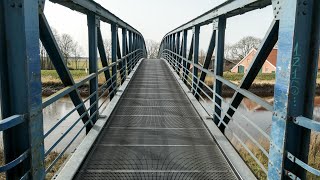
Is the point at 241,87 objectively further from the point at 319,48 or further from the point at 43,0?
the point at 43,0

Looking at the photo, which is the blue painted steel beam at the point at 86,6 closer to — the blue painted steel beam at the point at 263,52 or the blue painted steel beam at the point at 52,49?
the blue painted steel beam at the point at 52,49

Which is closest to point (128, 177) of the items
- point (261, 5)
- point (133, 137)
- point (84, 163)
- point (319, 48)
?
point (84, 163)

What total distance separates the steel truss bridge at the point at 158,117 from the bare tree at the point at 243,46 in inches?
3195

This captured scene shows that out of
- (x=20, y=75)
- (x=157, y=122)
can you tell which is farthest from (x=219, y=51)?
(x=20, y=75)

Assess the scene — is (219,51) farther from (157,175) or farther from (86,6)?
(157,175)

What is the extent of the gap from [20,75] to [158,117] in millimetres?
4233

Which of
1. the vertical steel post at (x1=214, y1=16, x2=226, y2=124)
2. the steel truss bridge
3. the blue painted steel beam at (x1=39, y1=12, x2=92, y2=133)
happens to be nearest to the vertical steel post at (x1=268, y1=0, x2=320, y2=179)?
the steel truss bridge

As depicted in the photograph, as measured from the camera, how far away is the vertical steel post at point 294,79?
8.71ft

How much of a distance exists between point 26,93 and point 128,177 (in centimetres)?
176

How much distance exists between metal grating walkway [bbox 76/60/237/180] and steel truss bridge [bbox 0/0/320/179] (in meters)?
0.01

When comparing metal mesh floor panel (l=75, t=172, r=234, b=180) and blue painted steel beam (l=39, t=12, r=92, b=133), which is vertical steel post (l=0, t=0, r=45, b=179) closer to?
blue painted steel beam (l=39, t=12, r=92, b=133)

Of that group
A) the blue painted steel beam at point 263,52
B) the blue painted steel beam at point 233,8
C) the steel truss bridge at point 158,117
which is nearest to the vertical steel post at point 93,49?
the steel truss bridge at point 158,117

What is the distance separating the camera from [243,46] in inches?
3543

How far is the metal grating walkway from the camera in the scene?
4.02 m
